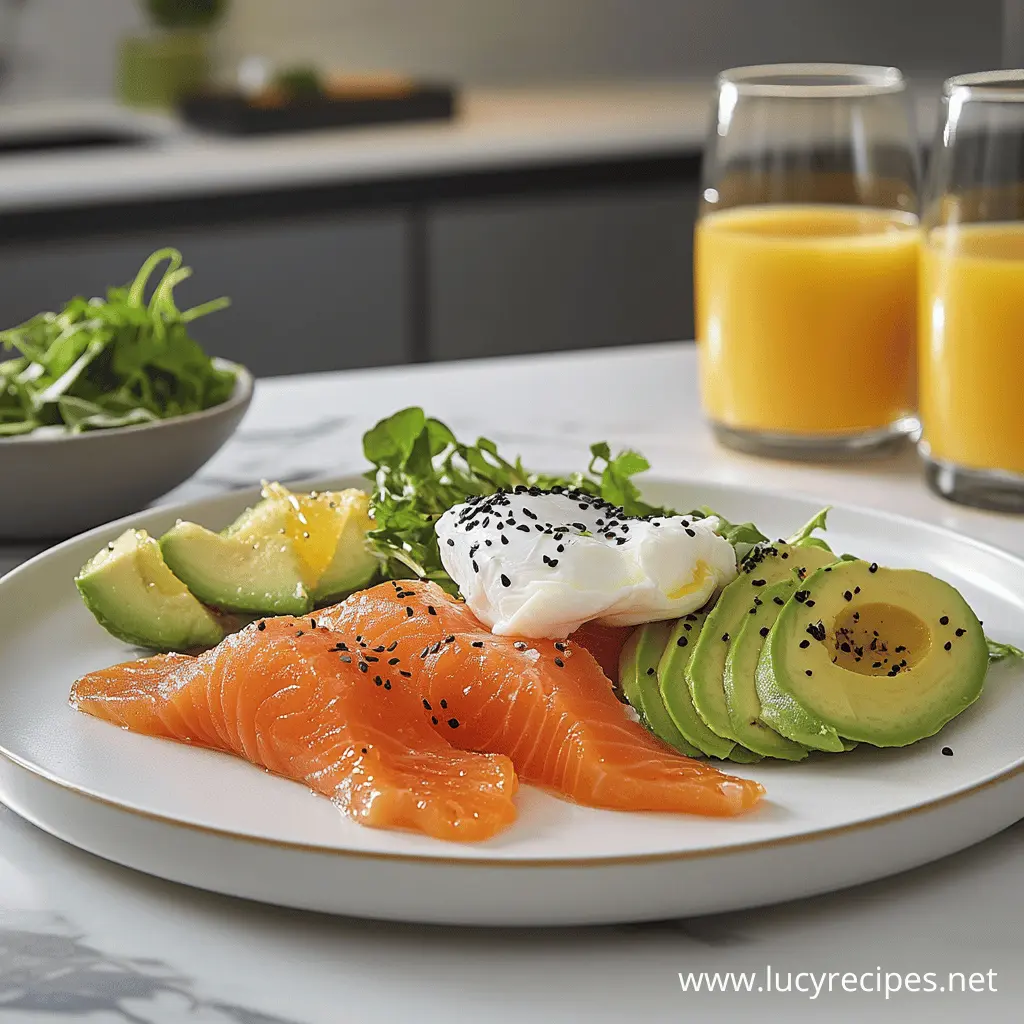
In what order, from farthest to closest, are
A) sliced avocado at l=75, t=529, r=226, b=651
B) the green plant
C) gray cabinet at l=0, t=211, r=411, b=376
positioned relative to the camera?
the green plant, gray cabinet at l=0, t=211, r=411, b=376, sliced avocado at l=75, t=529, r=226, b=651

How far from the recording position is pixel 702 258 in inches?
80.7

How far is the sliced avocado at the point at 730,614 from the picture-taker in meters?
1.11

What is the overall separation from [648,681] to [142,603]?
0.50 metres

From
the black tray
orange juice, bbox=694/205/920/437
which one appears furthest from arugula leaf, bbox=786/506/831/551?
the black tray

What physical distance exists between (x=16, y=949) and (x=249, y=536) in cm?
60

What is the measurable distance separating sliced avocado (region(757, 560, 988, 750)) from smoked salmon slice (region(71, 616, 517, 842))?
232 mm

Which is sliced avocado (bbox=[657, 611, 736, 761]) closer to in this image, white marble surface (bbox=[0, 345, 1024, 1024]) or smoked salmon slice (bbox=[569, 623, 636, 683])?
smoked salmon slice (bbox=[569, 623, 636, 683])

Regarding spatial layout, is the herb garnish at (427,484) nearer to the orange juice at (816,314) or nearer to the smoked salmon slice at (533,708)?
the smoked salmon slice at (533,708)

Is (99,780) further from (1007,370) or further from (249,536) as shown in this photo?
(1007,370)

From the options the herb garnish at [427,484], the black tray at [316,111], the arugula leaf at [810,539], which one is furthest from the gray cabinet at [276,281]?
the arugula leaf at [810,539]

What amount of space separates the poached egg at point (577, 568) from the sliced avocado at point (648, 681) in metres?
0.02

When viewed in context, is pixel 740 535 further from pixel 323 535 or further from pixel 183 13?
pixel 183 13

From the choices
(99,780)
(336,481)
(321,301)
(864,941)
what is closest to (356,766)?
(99,780)

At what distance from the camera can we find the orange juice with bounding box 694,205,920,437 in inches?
75.7
